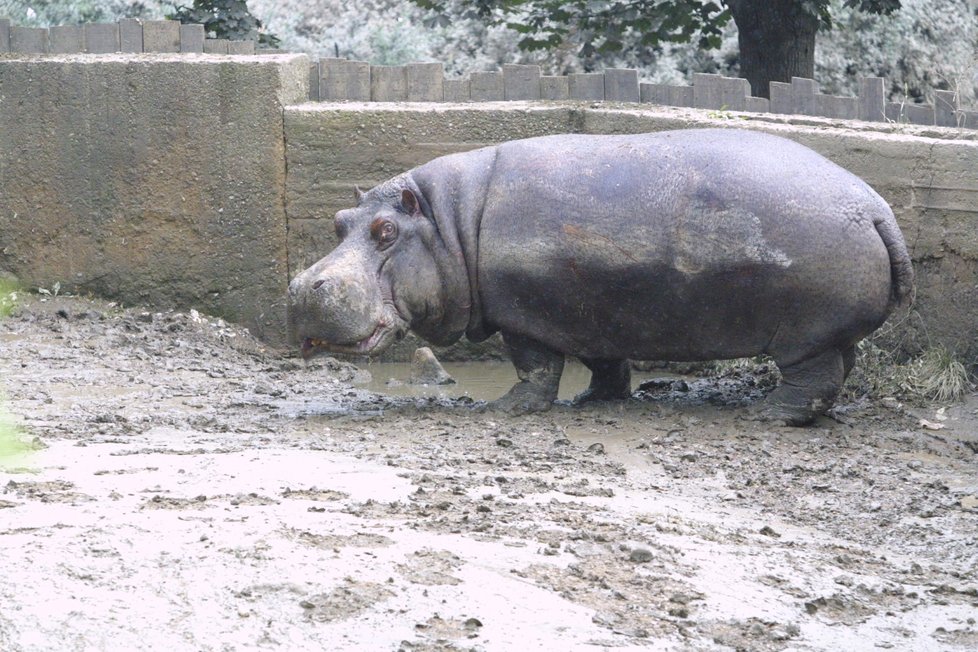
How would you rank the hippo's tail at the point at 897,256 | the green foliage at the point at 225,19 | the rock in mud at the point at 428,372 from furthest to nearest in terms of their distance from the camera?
1. the green foliage at the point at 225,19
2. the rock in mud at the point at 428,372
3. the hippo's tail at the point at 897,256

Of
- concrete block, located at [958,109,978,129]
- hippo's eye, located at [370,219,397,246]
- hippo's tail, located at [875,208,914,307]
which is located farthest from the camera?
concrete block, located at [958,109,978,129]

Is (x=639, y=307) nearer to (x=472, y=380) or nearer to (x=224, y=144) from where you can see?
(x=472, y=380)

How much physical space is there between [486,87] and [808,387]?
312 centimetres

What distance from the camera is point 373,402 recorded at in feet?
24.6

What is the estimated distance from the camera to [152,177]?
29.6 ft

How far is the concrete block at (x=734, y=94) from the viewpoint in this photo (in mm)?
8844

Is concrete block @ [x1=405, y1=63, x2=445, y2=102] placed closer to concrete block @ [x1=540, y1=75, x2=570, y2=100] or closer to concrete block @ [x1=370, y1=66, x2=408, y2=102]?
concrete block @ [x1=370, y1=66, x2=408, y2=102]

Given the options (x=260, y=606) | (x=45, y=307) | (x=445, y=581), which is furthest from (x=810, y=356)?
(x=45, y=307)

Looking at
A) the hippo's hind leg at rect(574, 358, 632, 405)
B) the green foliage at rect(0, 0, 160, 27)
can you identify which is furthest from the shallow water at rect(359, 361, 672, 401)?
the green foliage at rect(0, 0, 160, 27)

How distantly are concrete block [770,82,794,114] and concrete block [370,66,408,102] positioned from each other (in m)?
2.18

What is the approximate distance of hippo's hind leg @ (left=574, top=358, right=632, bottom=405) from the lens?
7.46 metres

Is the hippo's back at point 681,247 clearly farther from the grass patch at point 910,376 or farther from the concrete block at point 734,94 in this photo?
the concrete block at point 734,94

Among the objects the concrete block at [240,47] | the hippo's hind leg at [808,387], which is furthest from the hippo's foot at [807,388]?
the concrete block at [240,47]

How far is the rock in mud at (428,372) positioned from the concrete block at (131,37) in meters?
2.73
